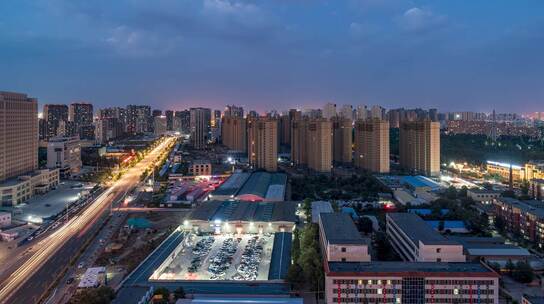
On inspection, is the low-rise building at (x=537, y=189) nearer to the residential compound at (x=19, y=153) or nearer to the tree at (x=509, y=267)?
the tree at (x=509, y=267)

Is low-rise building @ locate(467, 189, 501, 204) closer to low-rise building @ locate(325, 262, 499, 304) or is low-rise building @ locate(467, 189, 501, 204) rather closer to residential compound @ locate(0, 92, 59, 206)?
low-rise building @ locate(325, 262, 499, 304)

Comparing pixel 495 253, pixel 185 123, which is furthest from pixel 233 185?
pixel 185 123

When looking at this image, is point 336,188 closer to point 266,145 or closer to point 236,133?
point 266,145

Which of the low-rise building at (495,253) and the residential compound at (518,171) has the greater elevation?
the residential compound at (518,171)

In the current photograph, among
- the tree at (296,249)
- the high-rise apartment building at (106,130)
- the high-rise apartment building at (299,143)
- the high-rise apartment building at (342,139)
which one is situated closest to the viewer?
the tree at (296,249)

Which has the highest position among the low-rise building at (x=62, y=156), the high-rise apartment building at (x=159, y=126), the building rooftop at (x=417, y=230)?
the high-rise apartment building at (x=159, y=126)

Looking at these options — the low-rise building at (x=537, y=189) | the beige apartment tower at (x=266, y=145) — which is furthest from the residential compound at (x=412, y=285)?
the beige apartment tower at (x=266, y=145)

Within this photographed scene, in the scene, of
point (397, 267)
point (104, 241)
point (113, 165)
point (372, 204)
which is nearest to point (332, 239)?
point (397, 267)
